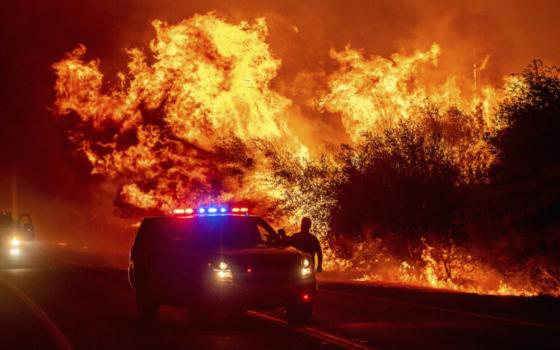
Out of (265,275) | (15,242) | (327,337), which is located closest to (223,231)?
(265,275)

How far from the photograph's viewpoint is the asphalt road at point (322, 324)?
42.6ft

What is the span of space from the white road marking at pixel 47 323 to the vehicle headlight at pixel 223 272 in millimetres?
2525

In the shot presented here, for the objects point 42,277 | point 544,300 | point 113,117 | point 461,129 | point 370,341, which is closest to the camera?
point 370,341

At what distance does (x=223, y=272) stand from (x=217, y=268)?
13 centimetres

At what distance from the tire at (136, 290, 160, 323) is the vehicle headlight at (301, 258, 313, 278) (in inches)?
108

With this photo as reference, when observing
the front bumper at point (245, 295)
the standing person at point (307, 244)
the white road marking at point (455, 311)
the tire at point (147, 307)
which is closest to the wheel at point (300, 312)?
the front bumper at point (245, 295)

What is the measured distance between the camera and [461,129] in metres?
30.3

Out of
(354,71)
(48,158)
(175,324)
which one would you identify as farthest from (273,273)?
(48,158)

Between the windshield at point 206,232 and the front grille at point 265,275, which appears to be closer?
the front grille at point 265,275

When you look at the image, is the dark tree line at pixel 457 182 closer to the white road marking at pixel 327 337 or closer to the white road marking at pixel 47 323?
the white road marking at pixel 327 337

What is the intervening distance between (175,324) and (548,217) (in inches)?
396

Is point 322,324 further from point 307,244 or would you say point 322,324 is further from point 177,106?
point 177,106

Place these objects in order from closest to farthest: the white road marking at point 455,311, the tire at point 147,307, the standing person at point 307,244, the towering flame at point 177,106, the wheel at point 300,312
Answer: the white road marking at point 455,311, the wheel at point 300,312, the tire at point 147,307, the standing person at point 307,244, the towering flame at point 177,106

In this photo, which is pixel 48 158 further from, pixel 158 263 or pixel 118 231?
pixel 158 263
